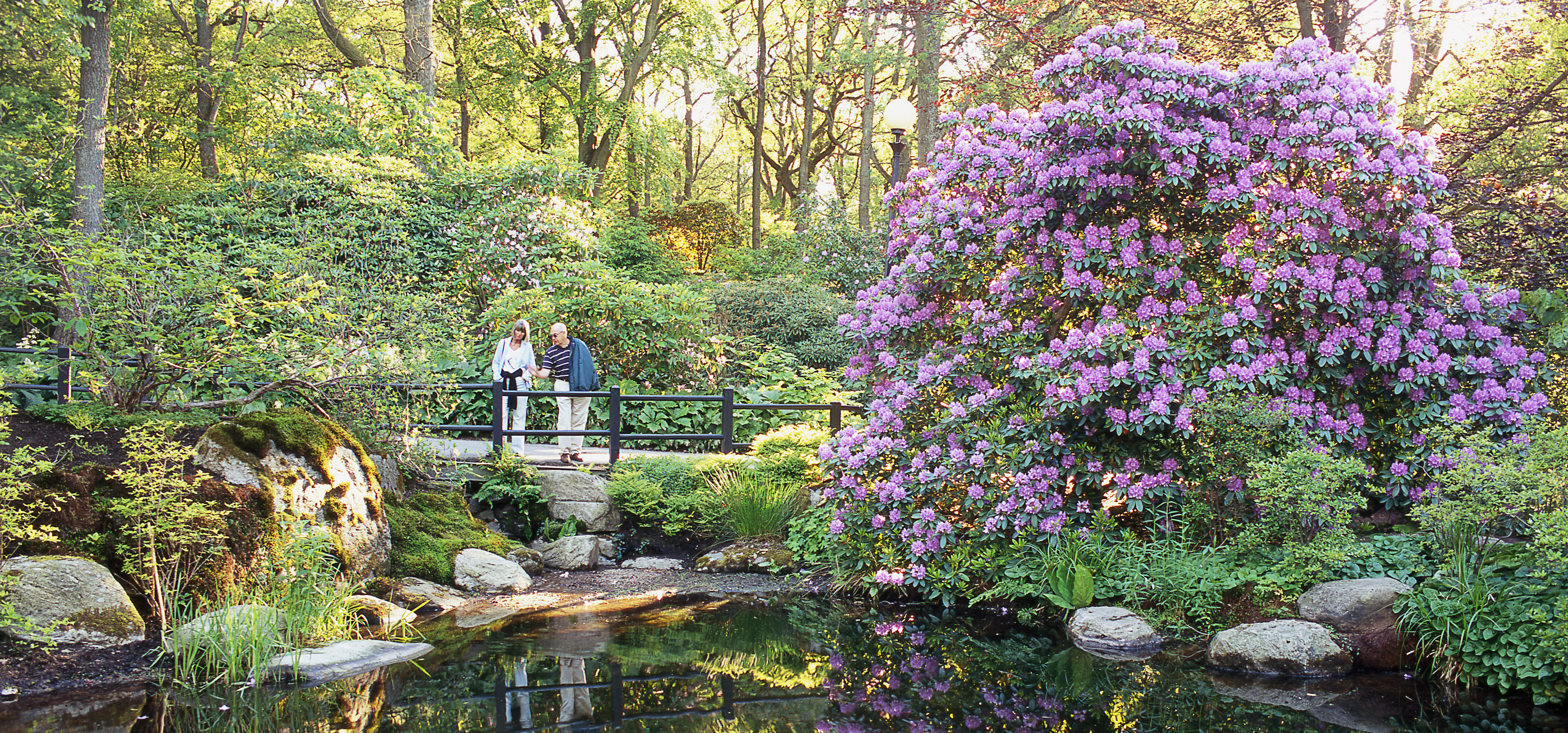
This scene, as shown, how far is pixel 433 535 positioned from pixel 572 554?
1.16 meters

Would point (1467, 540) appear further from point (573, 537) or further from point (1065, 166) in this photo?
point (573, 537)

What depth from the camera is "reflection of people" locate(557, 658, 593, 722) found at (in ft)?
16.4

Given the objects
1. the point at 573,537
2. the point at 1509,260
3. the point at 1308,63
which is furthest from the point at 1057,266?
the point at 573,537

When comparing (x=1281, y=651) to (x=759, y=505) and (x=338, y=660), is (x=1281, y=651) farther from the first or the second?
(x=338, y=660)

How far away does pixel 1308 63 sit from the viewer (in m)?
6.62

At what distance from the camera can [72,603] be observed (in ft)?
18.3

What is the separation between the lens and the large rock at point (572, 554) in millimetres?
8508

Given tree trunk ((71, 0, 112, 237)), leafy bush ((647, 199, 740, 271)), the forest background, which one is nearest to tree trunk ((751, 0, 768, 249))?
the forest background

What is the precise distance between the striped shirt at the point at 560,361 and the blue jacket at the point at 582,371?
0.04 m

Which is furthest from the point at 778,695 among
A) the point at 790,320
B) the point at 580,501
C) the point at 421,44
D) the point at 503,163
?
the point at 421,44

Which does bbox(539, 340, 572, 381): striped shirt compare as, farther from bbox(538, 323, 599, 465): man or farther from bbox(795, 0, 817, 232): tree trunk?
bbox(795, 0, 817, 232): tree trunk

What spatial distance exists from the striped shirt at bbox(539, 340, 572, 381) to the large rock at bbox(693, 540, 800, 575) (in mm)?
2381

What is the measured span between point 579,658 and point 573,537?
2.76 meters

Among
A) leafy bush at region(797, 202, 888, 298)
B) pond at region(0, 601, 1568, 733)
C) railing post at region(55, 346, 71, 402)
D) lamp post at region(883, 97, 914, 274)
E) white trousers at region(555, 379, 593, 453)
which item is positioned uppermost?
lamp post at region(883, 97, 914, 274)
